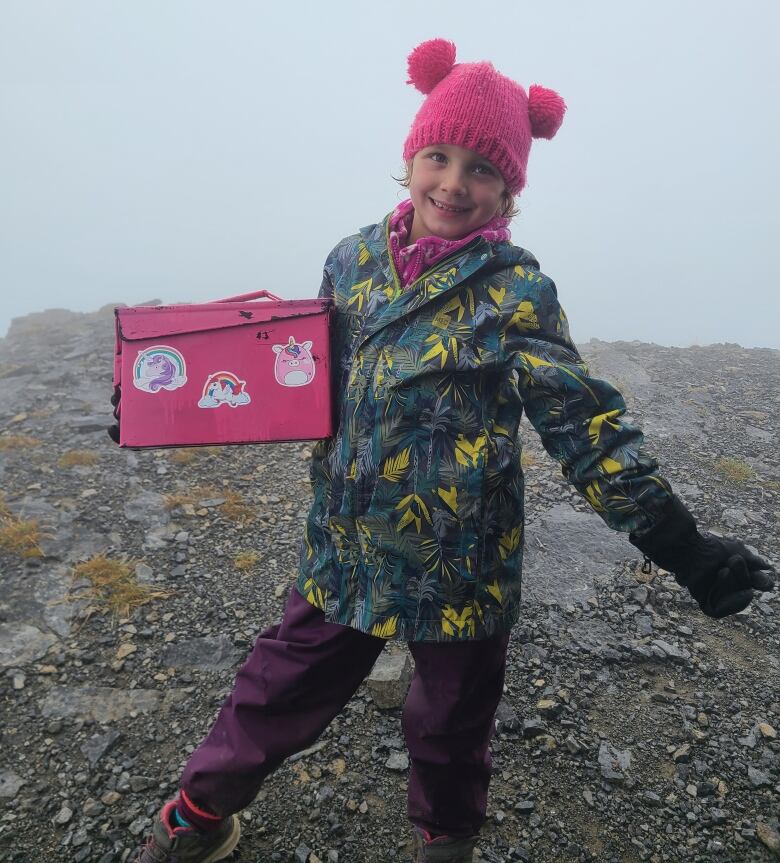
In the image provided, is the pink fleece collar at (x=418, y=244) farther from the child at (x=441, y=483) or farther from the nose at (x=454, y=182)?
the nose at (x=454, y=182)

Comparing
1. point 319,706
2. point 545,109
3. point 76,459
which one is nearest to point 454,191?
point 545,109

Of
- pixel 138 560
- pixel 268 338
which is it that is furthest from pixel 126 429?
pixel 138 560

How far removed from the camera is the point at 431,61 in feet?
8.09

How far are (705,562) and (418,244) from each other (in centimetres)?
147

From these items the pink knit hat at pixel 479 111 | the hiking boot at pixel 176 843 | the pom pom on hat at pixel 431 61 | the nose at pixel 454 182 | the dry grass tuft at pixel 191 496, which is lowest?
the hiking boot at pixel 176 843

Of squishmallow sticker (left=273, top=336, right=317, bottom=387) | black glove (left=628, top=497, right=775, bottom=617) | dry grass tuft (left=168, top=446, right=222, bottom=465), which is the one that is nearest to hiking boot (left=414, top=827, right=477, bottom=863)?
black glove (left=628, top=497, right=775, bottom=617)

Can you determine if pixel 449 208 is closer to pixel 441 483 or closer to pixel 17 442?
pixel 441 483

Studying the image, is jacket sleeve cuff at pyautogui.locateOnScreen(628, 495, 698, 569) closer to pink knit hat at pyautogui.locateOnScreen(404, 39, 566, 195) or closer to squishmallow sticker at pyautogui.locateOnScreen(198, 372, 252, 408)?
pink knit hat at pyautogui.locateOnScreen(404, 39, 566, 195)

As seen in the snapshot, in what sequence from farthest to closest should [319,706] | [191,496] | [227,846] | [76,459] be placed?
[76,459] → [191,496] → [227,846] → [319,706]

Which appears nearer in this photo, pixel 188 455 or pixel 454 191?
pixel 454 191

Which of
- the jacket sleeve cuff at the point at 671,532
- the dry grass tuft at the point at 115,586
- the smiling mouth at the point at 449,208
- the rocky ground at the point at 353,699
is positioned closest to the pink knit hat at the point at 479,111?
the smiling mouth at the point at 449,208

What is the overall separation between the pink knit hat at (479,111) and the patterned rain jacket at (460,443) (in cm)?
41

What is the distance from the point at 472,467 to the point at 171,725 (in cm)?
240

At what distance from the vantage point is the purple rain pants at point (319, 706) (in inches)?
88.8
